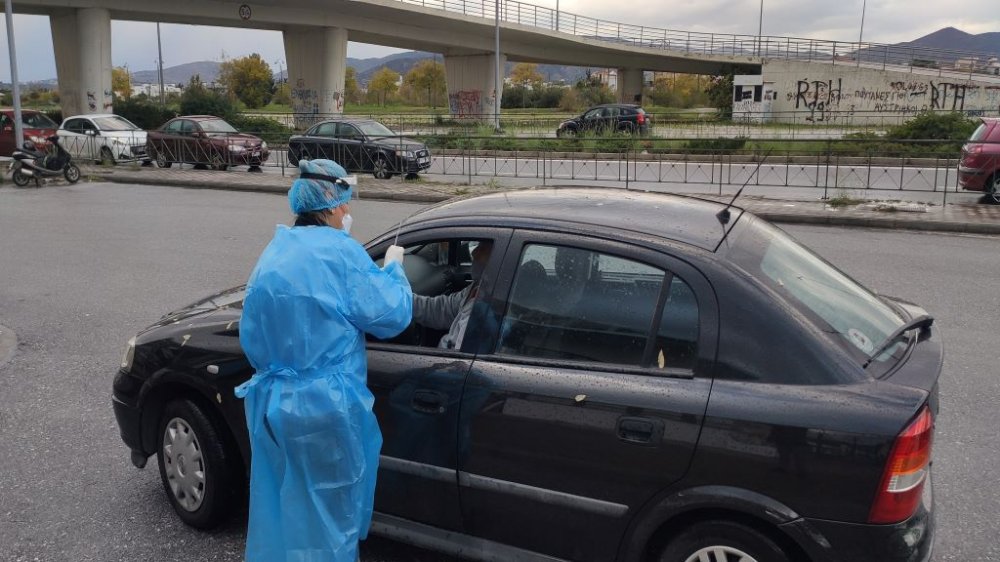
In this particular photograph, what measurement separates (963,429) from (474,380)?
11.2 feet

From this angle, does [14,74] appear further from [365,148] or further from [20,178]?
[365,148]

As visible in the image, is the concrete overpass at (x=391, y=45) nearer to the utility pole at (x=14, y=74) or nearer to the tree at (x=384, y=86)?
the utility pole at (x=14, y=74)

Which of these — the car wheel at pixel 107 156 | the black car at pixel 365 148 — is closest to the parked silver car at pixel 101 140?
the car wheel at pixel 107 156

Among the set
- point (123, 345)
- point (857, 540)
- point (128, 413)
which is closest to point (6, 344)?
point (123, 345)

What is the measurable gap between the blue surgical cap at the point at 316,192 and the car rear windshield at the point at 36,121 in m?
27.4

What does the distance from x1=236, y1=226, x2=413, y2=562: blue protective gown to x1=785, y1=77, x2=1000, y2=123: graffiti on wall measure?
44420mm

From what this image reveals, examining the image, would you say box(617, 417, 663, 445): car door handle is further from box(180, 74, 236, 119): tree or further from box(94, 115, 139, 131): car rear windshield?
box(180, 74, 236, 119): tree

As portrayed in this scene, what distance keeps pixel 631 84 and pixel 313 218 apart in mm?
63737

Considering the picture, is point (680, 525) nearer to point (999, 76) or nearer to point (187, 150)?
point (187, 150)

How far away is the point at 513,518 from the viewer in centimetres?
300

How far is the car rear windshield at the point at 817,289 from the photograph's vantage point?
2.82 m

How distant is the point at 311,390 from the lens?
270 cm

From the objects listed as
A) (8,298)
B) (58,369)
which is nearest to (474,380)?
(58,369)

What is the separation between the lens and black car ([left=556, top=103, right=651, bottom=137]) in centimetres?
3120
